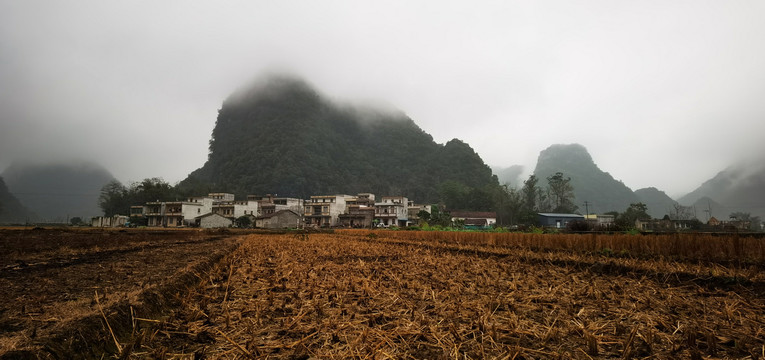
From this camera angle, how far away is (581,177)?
567ft

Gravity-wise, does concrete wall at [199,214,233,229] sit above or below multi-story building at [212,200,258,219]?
below

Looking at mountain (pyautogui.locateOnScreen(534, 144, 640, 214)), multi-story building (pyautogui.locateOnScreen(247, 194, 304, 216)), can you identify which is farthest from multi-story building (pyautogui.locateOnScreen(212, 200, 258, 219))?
mountain (pyautogui.locateOnScreen(534, 144, 640, 214))

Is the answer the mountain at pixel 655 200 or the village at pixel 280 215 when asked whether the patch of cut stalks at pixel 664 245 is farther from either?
the mountain at pixel 655 200

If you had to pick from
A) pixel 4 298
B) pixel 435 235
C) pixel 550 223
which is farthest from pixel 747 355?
pixel 550 223

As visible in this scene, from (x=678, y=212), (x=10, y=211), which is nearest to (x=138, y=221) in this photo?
(x=10, y=211)

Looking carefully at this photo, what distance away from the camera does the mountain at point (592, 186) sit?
150m

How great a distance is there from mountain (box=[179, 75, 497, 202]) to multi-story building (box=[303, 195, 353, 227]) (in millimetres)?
29645

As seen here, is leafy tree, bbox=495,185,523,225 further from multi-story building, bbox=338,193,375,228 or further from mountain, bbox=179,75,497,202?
multi-story building, bbox=338,193,375,228

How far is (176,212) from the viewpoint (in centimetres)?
6300

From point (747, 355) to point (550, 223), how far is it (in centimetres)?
7096

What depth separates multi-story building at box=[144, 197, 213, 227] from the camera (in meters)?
61.8

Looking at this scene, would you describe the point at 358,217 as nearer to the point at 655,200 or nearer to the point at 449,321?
the point at 449,321

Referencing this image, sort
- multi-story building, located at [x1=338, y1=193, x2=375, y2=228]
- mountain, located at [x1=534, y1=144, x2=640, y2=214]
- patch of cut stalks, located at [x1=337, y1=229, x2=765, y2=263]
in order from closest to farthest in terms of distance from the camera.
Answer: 1. patch of cut stalks, located at [x1=337, y1=229, x2=765, y2=263]
2. multi-story building, located at [x1=338, y1=193, x2=375, y2=228]
3. mountain, located at [x1=534, y1=144, x2=640, y2=214]

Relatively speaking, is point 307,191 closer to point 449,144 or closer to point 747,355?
point 449,144
